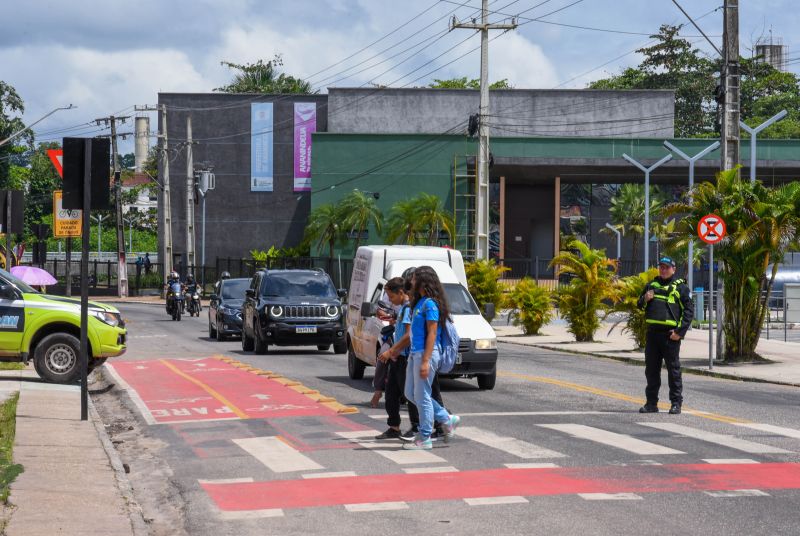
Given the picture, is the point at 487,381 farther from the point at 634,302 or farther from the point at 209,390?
the point at 634,302

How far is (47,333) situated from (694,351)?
53.0 ft

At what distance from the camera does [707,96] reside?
3880 inches

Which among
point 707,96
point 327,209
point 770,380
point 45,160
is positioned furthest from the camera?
point 45,160

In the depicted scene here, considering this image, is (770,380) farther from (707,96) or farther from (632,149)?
(707,96)

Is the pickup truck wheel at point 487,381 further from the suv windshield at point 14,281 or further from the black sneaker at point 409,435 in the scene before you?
the suv windshield at point 14,281

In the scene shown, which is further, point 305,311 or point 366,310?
point 305,311

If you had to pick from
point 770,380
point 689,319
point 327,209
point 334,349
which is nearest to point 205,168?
point 327,209

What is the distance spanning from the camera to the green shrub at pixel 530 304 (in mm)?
36688

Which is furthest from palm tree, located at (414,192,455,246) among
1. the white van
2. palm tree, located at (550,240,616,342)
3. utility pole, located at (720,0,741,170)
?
the white van

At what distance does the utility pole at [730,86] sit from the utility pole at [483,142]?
13.5 meters

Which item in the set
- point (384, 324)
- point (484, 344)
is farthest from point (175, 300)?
point (484, 344)

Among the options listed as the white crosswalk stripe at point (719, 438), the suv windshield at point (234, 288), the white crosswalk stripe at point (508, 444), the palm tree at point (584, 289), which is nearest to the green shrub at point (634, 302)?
the palm tree at point (584, 289)

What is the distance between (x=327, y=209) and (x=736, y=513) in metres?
56.0

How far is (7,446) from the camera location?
11.3 m
